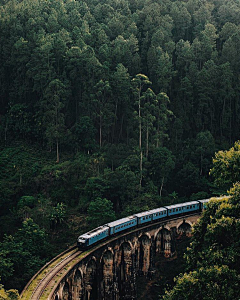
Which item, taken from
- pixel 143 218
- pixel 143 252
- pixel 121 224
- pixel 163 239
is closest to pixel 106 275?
pixel 121 224

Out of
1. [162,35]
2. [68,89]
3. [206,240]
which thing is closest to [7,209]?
[68,89]

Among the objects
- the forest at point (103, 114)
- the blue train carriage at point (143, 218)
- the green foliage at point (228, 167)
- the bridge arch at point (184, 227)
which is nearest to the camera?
the green foliage at point (228, 167)

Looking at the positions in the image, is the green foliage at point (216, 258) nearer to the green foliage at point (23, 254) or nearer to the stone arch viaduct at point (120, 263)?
the stone arch viaduct at point (120, 263)

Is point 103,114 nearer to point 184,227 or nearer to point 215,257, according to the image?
point 184,227

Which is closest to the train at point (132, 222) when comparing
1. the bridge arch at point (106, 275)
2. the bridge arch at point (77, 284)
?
the bridge arch at point (106, 275)

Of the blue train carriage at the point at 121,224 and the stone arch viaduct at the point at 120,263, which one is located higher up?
the blue train carriage at the point at 121,224

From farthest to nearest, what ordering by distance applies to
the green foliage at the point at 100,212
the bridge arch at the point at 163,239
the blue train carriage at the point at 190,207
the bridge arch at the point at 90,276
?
the green foliage at the point at 100,212 < the blue train carriage at the point at 190,207 < the bridge arch at the point at 163,239 < the bridge arch at the point at 90,276

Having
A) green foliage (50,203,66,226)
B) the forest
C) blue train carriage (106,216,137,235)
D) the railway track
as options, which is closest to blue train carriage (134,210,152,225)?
blue train carriage (106,216,137,235)
